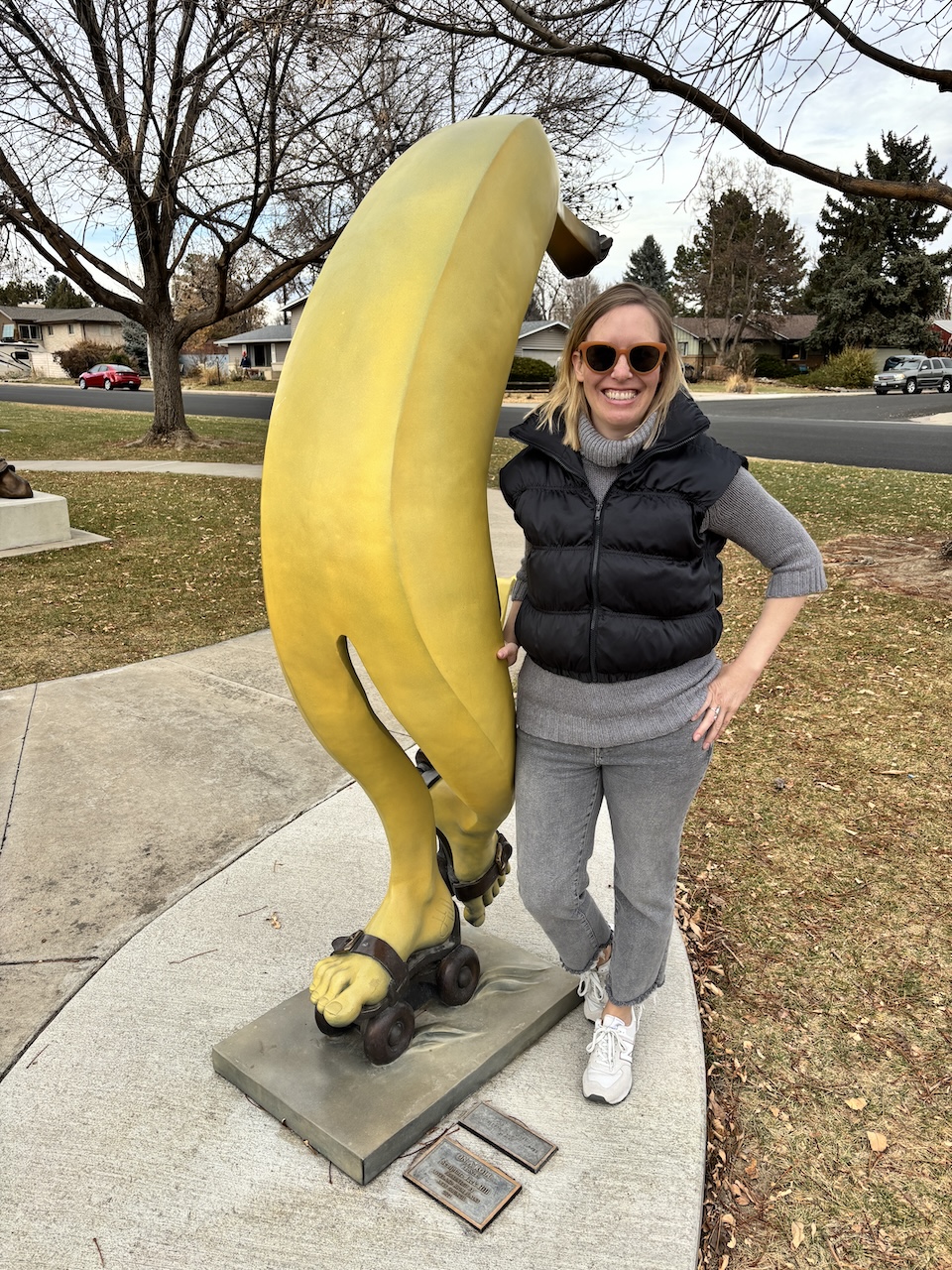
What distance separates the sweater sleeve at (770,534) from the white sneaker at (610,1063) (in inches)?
47.5

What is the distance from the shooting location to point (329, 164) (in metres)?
13.4

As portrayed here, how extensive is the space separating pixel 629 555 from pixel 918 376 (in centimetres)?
4184

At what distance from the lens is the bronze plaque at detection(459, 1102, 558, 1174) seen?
2.17 metres

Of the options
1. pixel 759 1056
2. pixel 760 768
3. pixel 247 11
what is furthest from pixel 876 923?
pixel 247 11

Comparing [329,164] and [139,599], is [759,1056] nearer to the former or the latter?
[139,599]

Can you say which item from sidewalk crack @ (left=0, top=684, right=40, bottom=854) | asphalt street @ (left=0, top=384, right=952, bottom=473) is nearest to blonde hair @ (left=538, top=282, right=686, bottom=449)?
sidewalk crack @ (left=0, top=684, right=40, bottom=854)

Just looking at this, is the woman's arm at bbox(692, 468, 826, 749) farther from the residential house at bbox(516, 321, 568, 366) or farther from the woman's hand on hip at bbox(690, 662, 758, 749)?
the residential house at bbox(516, 321, 568, 366)

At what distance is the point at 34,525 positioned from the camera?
340 inches

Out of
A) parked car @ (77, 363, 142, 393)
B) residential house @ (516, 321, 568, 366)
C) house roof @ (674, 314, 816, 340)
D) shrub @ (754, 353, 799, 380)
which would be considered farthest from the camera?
house roof @ (674, 314, 816, 340)

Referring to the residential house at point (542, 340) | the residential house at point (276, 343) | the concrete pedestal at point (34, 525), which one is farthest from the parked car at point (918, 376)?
the concrete pedestal at point (34, 525)

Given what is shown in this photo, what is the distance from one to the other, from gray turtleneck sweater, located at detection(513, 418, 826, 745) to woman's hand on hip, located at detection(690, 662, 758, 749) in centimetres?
3

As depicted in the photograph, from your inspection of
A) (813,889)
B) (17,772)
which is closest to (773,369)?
(813,889)

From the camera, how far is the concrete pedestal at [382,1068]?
2143mm

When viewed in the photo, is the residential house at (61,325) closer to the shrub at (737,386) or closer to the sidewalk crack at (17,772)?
the shrub at (737,386)
